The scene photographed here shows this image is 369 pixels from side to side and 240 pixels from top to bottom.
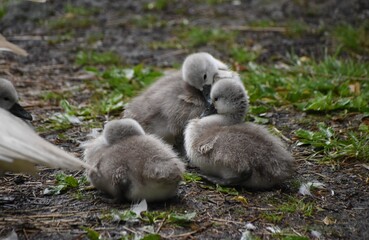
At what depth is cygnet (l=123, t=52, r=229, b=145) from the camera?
5312 mm

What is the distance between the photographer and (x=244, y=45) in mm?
8758

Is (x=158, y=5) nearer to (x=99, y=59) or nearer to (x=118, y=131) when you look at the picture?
(x=99, y=59)

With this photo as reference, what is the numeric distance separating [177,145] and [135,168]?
4.36ft

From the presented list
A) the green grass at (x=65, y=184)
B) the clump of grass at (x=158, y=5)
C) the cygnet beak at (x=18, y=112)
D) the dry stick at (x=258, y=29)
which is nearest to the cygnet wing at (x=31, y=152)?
the green grass at (x=65, y=184)

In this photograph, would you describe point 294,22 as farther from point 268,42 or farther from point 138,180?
point 138,180

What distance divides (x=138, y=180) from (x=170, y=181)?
0.19 m

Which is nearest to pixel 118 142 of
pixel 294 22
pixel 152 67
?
pixel 152 67

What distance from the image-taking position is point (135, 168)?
407 cm

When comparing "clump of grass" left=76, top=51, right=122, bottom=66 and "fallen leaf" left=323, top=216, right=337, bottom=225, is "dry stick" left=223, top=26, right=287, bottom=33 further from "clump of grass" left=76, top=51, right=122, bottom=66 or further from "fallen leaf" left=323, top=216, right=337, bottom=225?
"fallen leaf" left=323, top=216, right=337, bottom=225

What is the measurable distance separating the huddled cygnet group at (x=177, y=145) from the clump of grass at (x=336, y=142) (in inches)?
26.7

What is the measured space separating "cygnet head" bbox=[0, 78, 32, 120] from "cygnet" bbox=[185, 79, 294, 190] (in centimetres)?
118

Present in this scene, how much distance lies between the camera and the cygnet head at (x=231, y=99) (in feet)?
16.0

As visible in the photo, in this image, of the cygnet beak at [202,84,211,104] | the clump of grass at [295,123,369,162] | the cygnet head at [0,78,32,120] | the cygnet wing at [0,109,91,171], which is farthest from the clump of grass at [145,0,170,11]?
the cygnet wing at [0,109,91,171]

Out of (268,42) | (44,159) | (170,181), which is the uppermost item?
(44,159)
